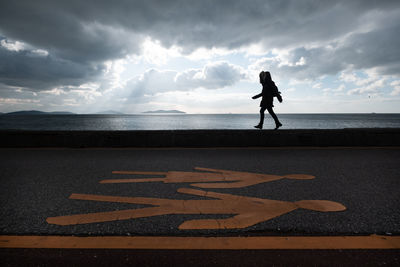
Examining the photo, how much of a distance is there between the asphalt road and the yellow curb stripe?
0.09 meters

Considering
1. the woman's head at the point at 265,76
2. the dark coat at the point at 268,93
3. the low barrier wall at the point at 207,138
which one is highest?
the woman's head at the point at 265,76

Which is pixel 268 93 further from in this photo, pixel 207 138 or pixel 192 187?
pixel 192 187

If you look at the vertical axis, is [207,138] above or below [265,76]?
below

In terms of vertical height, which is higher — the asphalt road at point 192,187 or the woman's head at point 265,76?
the woman's head at point 265,76

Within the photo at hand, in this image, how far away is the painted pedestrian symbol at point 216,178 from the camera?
3.43 metres

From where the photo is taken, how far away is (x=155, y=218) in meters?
2.21

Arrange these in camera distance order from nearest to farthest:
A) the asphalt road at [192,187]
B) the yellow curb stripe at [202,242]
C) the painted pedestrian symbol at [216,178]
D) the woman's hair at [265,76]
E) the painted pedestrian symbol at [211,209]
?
the yellow curb stripe at [202,242]
the asphalt road at [192,187]
the painted pedestrian symbol at [211,209]
the painted pedestrian symbol at [216,178]
the woman's hair at [265,76]

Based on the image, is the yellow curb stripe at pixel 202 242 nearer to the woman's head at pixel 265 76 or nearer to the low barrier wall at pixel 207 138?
the low barrier wall at pixel 207 138

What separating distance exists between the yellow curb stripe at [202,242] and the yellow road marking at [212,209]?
25 centimetres

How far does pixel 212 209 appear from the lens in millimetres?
2436

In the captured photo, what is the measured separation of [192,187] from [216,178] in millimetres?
610

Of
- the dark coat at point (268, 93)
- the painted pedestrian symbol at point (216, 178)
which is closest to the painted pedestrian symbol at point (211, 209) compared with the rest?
the painted pedestrian symbol at point (216, 178)

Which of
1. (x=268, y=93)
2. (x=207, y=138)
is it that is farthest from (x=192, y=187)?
(x=268, y=93)

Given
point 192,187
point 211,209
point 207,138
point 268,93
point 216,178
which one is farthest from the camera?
point 268,93
